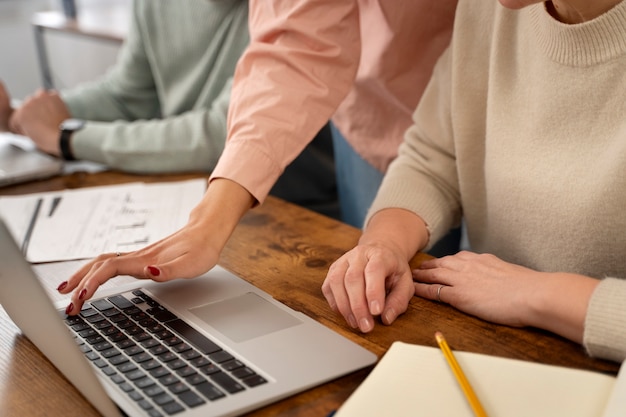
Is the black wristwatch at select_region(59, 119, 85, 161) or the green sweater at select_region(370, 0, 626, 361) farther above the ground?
the green sweater at select_region(370, 0, 626, 361)

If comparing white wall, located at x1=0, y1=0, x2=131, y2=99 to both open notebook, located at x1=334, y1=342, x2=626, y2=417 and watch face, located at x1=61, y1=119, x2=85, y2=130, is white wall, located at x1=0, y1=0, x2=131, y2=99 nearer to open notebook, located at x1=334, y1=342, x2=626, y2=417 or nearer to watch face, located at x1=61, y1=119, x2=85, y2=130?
watch face, located at x1=61, y1=119, x2=85, y2=130

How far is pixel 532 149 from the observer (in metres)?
0.95

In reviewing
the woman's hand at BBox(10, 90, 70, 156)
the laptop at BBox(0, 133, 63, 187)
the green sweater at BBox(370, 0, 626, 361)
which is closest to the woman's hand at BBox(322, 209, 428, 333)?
the green sweater at BBox(370, 0, 626, 361)

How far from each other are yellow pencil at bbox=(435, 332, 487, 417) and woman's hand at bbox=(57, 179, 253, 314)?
31 cm

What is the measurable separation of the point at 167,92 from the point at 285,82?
32.6 inches

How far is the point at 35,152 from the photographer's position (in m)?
1.56

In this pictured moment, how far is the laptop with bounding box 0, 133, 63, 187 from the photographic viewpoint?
55.5 inches

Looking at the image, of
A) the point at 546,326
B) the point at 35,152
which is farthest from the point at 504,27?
the point at 35,152

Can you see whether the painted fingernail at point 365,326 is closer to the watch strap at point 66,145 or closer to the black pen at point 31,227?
the black pen at point 31,227

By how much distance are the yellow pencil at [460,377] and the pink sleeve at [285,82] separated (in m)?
0.41

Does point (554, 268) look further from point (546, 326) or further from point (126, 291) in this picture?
point (126, 291)

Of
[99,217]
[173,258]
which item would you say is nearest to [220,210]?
[173,258]

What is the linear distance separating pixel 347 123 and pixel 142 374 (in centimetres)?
89

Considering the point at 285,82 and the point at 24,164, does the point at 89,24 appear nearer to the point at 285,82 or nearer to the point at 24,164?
the point at 24,164
